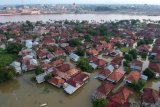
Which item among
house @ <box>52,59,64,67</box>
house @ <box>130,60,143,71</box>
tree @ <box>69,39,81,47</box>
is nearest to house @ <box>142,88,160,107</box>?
house @ <box>130,60,143,71</box>

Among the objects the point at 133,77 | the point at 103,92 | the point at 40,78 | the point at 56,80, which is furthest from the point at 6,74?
the point at 133,77

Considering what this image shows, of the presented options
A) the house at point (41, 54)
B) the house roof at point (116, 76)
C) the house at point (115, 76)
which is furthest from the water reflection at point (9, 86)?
the house roof at point (116, 76)

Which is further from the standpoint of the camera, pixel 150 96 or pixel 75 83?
pixel 75 83

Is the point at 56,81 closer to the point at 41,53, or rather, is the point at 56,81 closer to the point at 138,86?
the point at 138,86

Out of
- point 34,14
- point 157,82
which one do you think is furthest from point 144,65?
point 34,14

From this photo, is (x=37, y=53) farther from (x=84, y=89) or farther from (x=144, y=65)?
(x=144, y=65)
